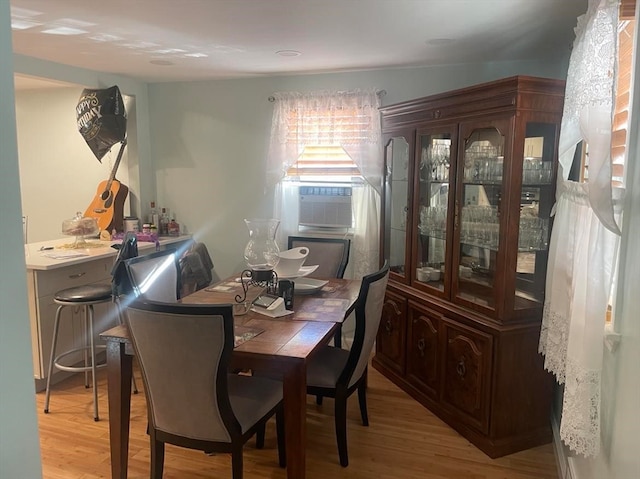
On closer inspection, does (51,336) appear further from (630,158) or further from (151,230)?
(630,158)

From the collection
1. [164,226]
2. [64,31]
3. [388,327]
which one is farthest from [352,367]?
[164,226]

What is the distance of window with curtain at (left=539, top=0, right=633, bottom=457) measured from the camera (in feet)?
5.08

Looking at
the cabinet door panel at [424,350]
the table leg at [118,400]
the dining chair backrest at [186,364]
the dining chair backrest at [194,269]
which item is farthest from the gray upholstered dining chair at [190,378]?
the dining chair backrest at [194,269]

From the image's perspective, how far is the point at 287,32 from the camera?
2.82 metres

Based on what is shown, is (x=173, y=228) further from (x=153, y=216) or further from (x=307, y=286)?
(x=307, y=286)

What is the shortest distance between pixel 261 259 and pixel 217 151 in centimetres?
189

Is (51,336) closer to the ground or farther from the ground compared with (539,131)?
closer to the ground

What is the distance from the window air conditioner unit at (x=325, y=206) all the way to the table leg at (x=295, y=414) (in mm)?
2282

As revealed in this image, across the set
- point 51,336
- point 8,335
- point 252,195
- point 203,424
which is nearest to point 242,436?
point 203,424

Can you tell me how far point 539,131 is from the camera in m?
2.52

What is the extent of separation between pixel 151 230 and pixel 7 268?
354cm

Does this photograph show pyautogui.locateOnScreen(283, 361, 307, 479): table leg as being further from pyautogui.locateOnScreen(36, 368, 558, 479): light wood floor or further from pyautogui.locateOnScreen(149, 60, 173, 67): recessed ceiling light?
pyautogui.locateOnScreen(149, 60, 173, 67): recessed ceiling light

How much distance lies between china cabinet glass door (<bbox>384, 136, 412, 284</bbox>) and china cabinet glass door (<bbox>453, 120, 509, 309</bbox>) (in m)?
Result: 0.55

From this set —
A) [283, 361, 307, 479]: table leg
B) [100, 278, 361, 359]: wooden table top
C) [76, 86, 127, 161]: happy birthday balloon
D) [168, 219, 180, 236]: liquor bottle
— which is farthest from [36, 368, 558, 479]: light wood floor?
[76, 86, 127, 161]: happy birthday balloon
